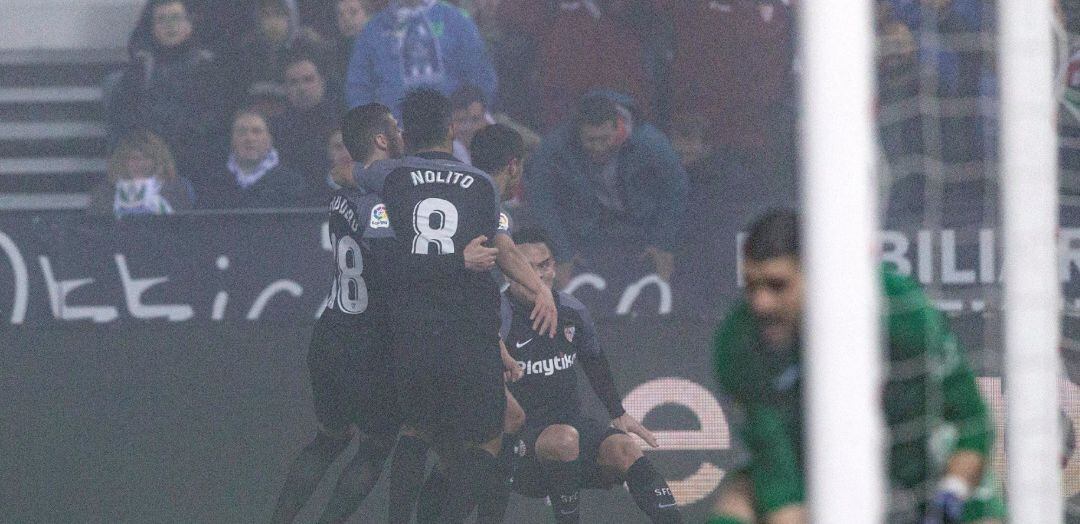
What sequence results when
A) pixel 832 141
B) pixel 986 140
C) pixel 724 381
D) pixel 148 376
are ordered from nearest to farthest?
pixel 832 141, pixel 724 381, pixel 986 140, pixel 148 376

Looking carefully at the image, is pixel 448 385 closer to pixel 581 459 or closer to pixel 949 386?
pixel 581 459

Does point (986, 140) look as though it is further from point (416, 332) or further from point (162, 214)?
point (162, 214)

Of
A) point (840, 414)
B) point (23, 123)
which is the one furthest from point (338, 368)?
point (840, 414)

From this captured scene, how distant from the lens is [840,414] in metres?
2.20

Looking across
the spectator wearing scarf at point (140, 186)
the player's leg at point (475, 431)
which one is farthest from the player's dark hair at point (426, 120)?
the spectator wearing scarf at point (140, 186)

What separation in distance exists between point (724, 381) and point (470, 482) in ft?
8.36

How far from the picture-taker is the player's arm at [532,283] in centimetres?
517

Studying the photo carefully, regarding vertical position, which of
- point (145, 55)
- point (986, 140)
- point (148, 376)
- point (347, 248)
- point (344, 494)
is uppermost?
point (145, 55)

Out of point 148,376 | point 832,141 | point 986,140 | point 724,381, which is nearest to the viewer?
point 832,141

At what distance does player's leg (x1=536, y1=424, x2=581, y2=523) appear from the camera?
5.17 metres

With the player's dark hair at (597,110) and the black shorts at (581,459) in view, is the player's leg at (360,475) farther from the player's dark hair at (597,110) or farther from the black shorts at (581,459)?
the player's dark hair at (597,110)

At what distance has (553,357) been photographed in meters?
5.19

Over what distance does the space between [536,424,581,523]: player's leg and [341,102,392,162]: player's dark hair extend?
48.3 inches

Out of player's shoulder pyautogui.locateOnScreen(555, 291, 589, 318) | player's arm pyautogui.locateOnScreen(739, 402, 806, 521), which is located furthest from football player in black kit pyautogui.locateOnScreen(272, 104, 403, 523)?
player's arm pyautogui.locateOnScreen(739, 402, 806, 521)
